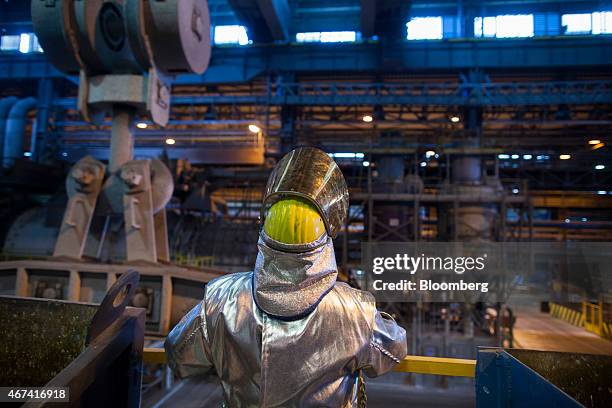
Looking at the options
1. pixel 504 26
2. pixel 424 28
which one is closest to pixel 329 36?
pixel 424 28

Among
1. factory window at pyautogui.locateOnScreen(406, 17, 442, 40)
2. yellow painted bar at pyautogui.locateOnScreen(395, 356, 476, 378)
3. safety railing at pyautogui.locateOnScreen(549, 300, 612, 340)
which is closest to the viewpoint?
yellow painted bar at pyautogui.locateOnScreen(395, 356, 476, 378)

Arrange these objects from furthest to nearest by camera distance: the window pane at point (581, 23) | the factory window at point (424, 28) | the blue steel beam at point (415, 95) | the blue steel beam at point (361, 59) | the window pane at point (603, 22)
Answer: the factory window at point (424, 28), the blue steel beam at point (361, 59), the blue steel beam at point (415, 95), the window pane at point (581, 23), the window pane at point (603, 22)

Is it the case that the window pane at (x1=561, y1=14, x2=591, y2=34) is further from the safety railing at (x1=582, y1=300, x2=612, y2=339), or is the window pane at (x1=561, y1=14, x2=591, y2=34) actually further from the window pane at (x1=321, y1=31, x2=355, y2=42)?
the window pane at (x1=321, y1=31, x2=355, y2=42)

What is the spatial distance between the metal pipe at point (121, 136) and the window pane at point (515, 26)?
753 centimetres

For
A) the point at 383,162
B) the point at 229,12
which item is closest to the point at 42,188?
the point at 229,12

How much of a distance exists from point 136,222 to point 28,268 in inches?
58.2

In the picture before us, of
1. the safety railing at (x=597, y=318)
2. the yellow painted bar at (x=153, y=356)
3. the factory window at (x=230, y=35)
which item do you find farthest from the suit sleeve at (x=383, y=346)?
the factory window at (x=230, y=35)

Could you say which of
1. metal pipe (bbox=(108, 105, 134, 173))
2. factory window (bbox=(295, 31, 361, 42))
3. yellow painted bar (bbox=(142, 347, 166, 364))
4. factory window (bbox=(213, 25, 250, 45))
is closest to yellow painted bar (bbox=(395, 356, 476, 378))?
A: yellow painted bar (bbox=(142, 347, 166, 364))

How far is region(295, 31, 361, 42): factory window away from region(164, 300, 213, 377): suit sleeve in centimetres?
1311

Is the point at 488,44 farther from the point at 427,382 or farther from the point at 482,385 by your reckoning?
the point at 482,385

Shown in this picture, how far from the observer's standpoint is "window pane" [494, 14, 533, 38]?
7450 mm

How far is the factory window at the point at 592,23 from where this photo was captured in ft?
13.8

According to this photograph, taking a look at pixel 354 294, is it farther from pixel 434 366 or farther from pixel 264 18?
pixel 264 18

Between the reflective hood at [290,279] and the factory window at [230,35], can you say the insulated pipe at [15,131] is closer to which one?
the factory window at [230,35]
